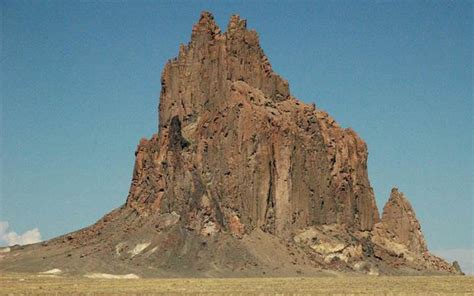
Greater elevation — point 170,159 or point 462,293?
point 170,159

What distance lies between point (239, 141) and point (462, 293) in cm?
9965

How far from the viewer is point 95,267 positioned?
173500mm

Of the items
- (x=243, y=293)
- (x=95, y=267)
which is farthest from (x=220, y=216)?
(x=243, y=293)

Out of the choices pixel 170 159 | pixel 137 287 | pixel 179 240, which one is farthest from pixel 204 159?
pixel 137 287

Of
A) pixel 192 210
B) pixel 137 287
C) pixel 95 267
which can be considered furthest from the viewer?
pixel 192 210

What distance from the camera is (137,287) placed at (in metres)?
116

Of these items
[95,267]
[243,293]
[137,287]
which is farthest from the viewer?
[95,267]

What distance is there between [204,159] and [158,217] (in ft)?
55.2

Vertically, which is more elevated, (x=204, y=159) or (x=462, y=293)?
(x=204, y=159)

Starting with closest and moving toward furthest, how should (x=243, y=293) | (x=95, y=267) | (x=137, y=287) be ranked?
(x=243, y=293), (x=137, y=287), (x=95, y=267)

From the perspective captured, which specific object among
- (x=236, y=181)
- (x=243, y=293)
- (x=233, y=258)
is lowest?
(x=243, y=293)

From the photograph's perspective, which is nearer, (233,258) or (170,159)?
(233,258)

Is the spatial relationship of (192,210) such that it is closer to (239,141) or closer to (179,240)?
(179,240)

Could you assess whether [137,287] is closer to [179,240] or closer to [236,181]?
[179,240]
